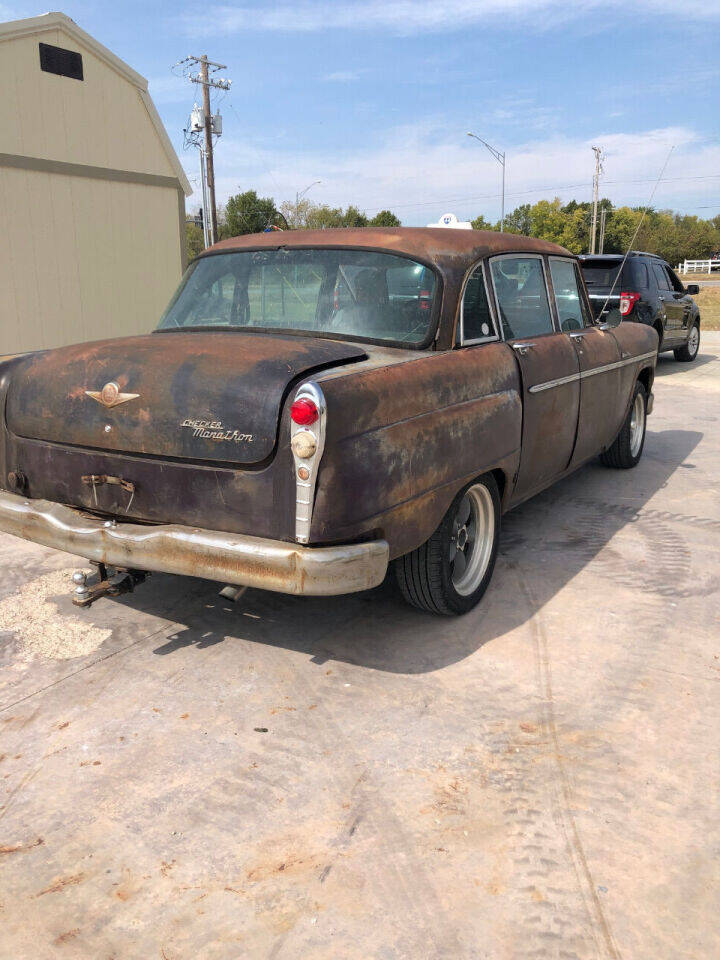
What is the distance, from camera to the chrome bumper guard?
286 cm

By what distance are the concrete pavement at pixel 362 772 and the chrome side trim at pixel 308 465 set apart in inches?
29.9

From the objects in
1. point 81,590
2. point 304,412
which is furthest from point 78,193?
point 304,412

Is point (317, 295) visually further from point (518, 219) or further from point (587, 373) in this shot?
point (518, 219)

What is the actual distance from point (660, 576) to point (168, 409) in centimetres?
288

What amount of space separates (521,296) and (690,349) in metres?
10.8

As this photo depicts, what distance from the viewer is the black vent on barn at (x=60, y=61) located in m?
10.2

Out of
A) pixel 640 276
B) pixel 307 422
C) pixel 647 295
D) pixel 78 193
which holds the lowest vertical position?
pixel 307 422

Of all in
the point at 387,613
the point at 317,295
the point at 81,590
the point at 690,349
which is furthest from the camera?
the point at 690,349

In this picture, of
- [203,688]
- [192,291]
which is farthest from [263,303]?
[203,688]

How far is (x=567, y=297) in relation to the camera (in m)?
5.24

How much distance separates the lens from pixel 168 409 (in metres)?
3.07

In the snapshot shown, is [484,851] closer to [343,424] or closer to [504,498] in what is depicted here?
[343,424]

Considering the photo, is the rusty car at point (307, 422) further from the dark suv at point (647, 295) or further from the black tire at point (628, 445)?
the dark suv at point (647, 295)

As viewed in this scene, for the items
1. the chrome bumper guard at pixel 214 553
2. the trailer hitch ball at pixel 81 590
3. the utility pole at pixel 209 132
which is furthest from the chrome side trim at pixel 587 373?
the utility pole at pixel 209 132
